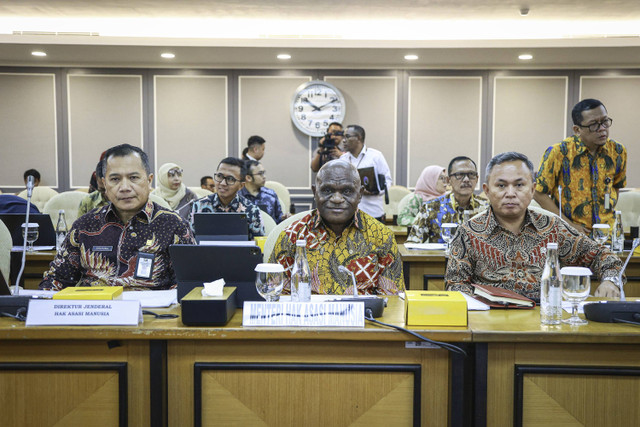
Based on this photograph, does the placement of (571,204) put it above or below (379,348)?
above

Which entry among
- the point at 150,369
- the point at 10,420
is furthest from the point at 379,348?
the point at 10,420

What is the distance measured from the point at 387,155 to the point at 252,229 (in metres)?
4.18

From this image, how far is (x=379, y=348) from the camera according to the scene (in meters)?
1.52

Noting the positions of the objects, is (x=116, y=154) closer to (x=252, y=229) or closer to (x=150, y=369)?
(x=150, y=369)

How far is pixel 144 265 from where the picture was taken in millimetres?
2027

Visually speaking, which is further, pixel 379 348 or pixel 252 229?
pixel 252 229

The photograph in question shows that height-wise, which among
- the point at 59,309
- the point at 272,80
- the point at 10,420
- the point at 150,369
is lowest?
the point at 10,420

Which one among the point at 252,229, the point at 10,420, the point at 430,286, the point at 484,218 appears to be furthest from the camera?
the point at 252,229

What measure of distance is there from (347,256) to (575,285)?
0.86 metres

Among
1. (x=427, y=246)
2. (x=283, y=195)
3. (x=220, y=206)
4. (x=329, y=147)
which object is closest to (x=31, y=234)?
(x=220, y=206)

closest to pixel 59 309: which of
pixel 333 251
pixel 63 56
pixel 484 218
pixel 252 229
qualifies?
pixel 333 251

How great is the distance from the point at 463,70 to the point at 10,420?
22.0 feet

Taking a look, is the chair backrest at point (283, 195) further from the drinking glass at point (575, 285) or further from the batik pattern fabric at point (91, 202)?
the drinking glass at point (575, 285)

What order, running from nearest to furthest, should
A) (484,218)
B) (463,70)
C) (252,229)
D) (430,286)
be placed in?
(484,218) < (430,286) < (252,229) < (463,70)
